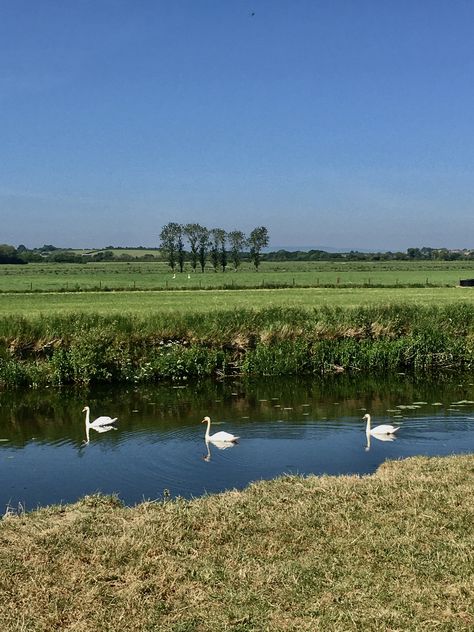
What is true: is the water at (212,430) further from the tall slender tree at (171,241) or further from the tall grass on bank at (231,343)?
the tall slender tree at (171,241)

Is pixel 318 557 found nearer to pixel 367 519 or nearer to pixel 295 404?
pixel 367 519

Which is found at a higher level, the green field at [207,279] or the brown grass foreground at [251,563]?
the green field at [207,279]

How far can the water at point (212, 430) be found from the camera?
550 inches

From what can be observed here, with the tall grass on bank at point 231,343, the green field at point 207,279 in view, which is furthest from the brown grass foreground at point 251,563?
the green field at point 207,279

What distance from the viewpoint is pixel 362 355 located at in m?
29.0

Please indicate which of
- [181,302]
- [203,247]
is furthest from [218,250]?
[181,302]

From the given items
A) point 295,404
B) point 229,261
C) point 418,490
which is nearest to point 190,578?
point 418,490

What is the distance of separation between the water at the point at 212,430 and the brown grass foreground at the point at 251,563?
258cm

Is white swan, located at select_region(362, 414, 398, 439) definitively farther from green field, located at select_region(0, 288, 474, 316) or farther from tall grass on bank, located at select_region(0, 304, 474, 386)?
green field, located at select_region(0, 288, 474, 316)

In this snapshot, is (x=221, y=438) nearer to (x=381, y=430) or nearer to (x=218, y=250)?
(x=381, y=430)

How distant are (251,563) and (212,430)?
10576 mm

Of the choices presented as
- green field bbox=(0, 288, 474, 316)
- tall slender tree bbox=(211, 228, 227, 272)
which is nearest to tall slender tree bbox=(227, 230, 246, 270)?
tall slender tree bbox=(211, 228, 227, 272)

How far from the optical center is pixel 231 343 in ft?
94.2

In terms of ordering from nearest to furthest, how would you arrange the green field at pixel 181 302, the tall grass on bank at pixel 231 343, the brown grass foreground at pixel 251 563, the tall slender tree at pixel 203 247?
1. the brown grass foreground at pixel 251 563
2. the tall grass on bank at pixel 231 343
3. the green field at pixel 181 302
4. the tall slender tree at pixel 203 247
